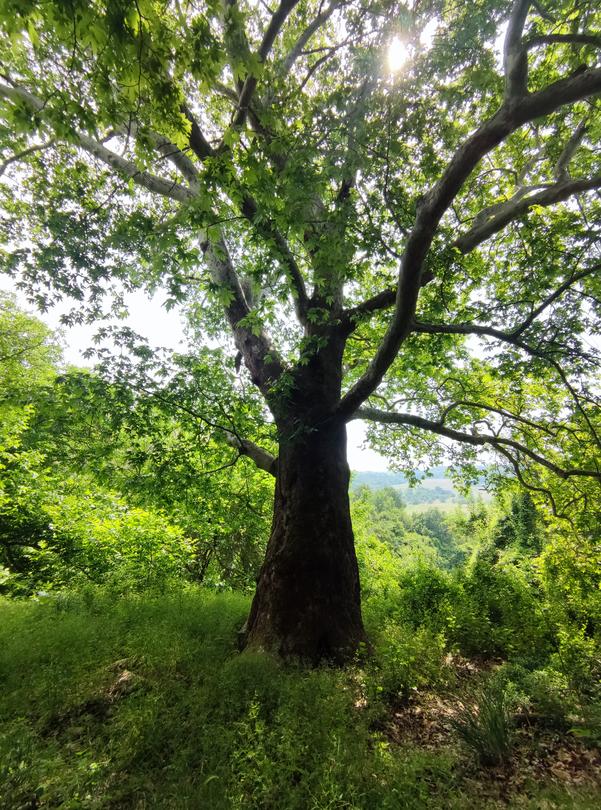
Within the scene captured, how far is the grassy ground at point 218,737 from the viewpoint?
223cm

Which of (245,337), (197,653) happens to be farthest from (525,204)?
(197,653)

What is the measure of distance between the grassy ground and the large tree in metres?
0.92

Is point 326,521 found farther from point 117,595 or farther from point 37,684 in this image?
point 117,595

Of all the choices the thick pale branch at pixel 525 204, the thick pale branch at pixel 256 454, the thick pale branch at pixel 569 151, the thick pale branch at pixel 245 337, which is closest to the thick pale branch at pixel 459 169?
the thick pale branch at pixel 525 204

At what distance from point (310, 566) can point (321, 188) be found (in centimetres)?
447

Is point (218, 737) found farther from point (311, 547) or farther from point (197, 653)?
point (311, 547)

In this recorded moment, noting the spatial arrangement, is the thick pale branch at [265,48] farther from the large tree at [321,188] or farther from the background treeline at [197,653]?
the background treeline at [197,653]

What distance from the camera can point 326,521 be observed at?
187 inches

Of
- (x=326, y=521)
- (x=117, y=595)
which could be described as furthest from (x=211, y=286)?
(x=117, y=595)

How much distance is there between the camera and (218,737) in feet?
8.76

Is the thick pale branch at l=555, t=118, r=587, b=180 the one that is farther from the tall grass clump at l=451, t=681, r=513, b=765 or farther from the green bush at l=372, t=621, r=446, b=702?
the green bush at l=372, t=621, r=446, b=702

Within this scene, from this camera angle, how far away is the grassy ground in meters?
2.23

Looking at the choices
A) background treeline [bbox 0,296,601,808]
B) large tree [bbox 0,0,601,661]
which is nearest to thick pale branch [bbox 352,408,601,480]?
large tree [bbox 0,0,601,661]

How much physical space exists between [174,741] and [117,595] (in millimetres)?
4688
